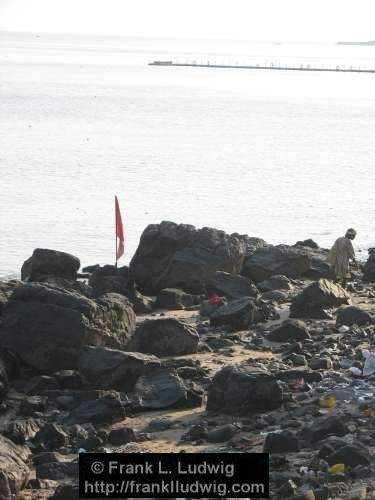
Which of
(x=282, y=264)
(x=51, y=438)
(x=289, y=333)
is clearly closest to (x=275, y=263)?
(x=282, y=264)

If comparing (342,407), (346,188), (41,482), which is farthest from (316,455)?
(346,188)

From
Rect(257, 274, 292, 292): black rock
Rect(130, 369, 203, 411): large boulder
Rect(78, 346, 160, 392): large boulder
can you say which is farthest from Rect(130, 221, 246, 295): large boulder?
Rect(130, 369, 203, 411): large boulder

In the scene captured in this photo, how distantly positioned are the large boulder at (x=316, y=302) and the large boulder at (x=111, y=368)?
5.69m

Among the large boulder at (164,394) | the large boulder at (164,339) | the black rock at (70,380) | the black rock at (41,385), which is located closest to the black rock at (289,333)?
the large boulder at (164,339)

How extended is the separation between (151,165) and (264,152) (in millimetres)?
14555

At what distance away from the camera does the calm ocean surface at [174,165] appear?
3899cm

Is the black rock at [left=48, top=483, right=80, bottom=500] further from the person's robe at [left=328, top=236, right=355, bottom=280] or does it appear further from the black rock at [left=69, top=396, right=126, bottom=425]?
the person's robe at [left=328, top=236, right=355, bottom=280]

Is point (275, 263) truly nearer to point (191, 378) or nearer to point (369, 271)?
point (369, 271)

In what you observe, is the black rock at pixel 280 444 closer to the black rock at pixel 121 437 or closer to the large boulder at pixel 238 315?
the black rock at pixel 121 437

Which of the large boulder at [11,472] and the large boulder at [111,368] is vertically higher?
the large boulder at [111,368]

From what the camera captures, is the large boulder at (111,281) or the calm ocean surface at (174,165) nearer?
the large boulder at (111,281)

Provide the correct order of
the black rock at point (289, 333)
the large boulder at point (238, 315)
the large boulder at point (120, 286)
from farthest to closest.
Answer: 1. the large boulder at point (120, 286)
2. the large boulder at point (238, 315)
3. the black rock at point (289, 333)

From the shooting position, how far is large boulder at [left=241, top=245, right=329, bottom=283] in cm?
2755

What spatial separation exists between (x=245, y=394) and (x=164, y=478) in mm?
4397
